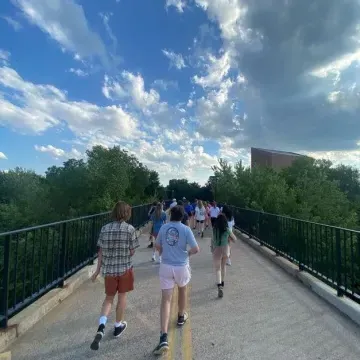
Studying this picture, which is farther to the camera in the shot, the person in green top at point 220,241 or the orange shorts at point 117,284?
the person in green top at point 220,241

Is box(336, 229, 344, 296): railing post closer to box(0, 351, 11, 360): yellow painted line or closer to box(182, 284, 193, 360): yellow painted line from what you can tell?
box(182, 284, 193, 360): yellow painted line

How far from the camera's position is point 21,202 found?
1748 inches

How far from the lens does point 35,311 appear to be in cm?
451

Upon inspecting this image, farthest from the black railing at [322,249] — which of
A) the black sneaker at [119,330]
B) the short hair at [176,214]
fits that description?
the black sneaker at [119,330]

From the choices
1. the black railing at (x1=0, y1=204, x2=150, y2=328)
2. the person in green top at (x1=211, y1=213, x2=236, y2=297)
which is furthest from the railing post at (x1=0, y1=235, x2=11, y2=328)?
the person in green top at (x1=211, y1=213, x2=236, y2=297)

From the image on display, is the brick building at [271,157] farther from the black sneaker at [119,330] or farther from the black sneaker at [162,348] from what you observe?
the black sneaker at [162,348]

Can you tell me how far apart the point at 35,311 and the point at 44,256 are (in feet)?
6.10

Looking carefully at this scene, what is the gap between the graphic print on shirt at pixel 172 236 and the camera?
4164mm

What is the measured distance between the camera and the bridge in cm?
383

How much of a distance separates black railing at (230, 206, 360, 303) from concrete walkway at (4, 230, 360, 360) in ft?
1.65

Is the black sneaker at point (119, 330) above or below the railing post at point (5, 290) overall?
below

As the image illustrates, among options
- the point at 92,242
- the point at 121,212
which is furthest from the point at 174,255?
the point at 92,242

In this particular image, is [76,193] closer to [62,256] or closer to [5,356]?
[62,256]

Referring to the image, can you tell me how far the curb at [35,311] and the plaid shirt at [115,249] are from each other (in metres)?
1.21
